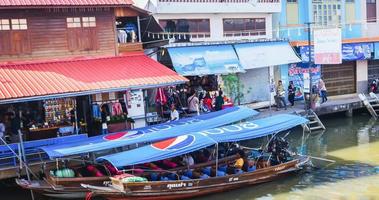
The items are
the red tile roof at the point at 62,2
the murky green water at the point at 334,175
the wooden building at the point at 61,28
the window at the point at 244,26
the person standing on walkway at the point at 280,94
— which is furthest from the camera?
the person standing on walkway at the point at 280,94

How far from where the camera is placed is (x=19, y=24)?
66.0ft

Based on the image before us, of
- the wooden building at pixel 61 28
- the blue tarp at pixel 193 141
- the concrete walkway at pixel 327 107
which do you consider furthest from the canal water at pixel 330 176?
the wooden building at pixel 61 28

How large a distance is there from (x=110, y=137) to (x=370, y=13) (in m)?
22.4

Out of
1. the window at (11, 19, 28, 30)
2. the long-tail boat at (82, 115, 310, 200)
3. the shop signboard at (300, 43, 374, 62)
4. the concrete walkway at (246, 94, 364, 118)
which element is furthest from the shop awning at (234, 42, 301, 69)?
the window at (11, 19, 28, 30)

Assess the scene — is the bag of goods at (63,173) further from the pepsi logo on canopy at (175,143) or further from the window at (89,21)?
the window at (89,21)

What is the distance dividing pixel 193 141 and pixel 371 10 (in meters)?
21.8

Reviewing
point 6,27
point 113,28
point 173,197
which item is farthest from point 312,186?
point 6,27

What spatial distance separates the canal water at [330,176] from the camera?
664 inches

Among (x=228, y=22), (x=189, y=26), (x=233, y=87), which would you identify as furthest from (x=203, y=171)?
(x=228, y=22)

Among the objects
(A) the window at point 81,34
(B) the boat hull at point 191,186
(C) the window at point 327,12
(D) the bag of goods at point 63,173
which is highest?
(C) the window at point 327,12

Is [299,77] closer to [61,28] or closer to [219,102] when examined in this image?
[219,102]

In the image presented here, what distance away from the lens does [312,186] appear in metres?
17.6

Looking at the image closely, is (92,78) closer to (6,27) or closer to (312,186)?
(6,27)

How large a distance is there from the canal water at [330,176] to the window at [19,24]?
245 inches
